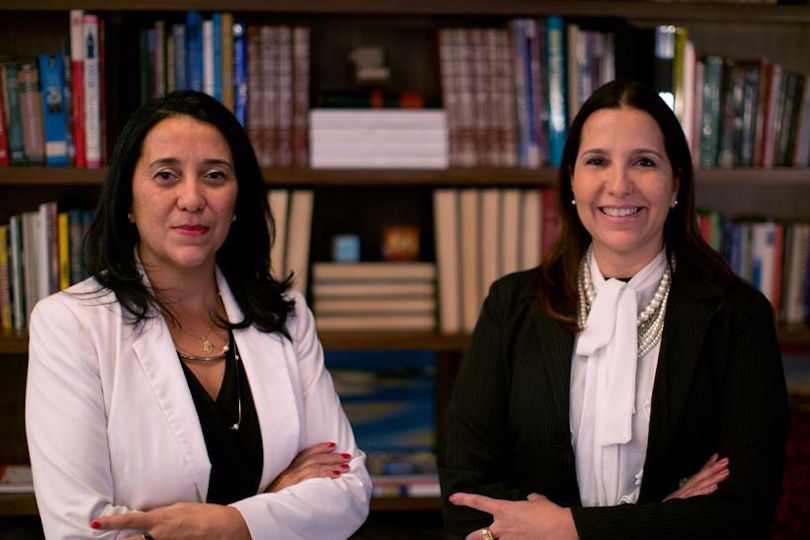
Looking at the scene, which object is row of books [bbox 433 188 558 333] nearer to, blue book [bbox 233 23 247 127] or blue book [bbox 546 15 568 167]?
blue book [bbox 546 15 568 167]

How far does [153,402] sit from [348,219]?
56.8 inches

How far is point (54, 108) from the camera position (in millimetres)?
2582

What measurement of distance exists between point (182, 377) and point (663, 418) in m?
0.86

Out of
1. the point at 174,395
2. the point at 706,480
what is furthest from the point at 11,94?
the point at 706,480

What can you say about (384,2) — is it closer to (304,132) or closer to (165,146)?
(304,132)

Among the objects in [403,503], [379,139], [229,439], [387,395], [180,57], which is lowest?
[403,503]

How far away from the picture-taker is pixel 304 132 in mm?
2660

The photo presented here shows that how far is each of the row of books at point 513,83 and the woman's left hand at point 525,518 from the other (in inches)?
45.3

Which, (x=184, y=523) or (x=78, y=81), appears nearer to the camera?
(x=184, y=523)

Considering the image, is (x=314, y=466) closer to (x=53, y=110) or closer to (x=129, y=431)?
(x=129, y=431)

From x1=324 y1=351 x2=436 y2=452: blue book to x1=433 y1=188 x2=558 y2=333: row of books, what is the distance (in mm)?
317

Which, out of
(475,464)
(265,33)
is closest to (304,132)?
(265,33)

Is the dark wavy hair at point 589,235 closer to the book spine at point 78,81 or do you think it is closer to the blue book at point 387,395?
the blue book at point 387,395

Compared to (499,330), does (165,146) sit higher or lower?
higher
